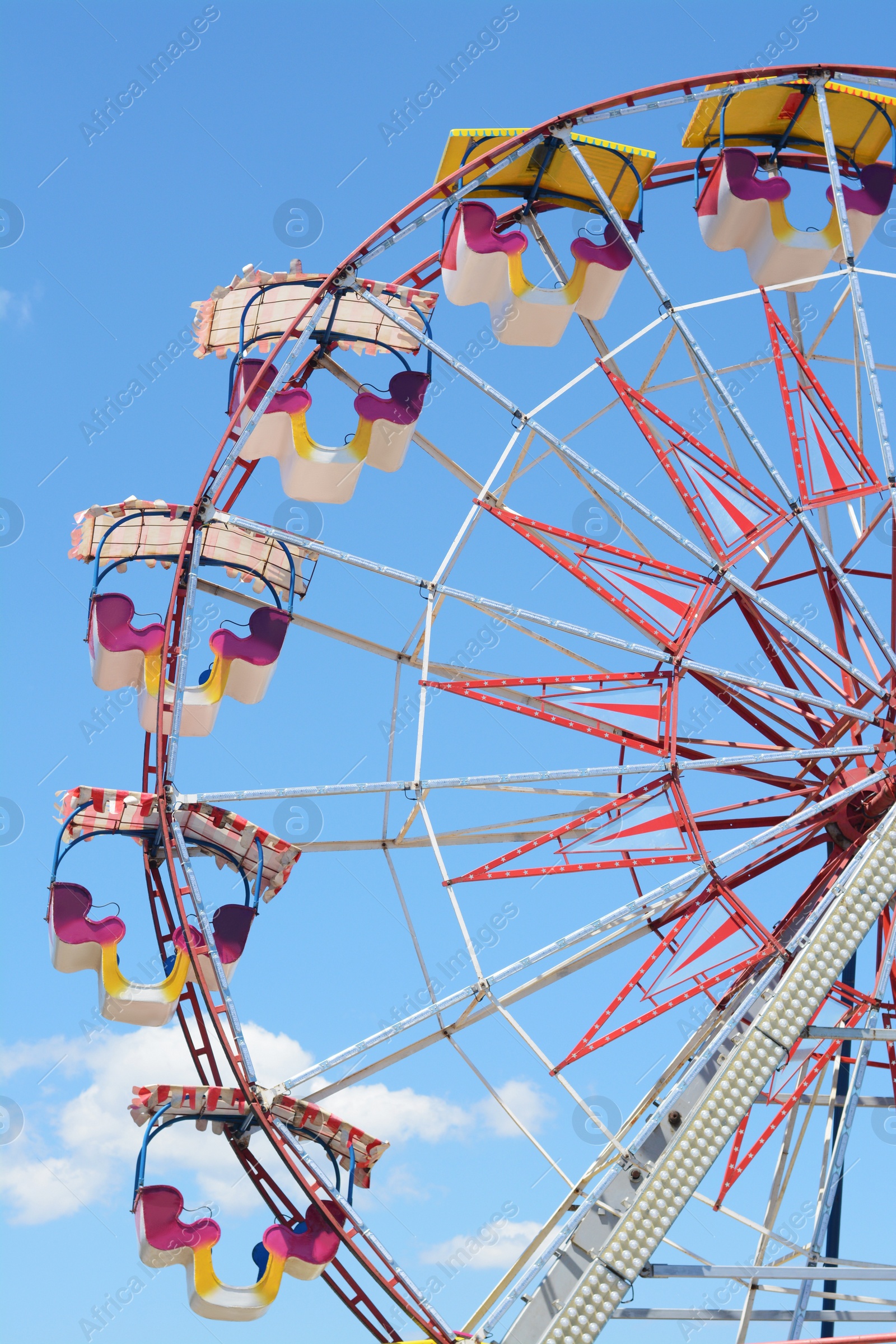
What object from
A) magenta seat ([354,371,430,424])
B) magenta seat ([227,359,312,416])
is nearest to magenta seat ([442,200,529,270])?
magenta seat ([354,371,430,424])

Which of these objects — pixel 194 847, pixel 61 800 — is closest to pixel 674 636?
pixel 194 847

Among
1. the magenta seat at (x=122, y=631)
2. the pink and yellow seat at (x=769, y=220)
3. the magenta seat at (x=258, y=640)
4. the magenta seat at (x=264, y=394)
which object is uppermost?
the pink and yellow seat at (x=769, y=220)

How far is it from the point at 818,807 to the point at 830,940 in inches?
56.7

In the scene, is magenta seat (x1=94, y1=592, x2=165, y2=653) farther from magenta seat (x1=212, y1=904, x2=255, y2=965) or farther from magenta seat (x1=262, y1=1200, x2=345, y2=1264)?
magenta seat (x1=262, y1=1200, x2=345, y2=1264)

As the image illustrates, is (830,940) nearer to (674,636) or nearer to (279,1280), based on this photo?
(674,636)

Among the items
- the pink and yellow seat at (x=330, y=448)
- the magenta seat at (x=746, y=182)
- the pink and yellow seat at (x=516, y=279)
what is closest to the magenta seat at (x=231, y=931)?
the pink and yellow seat at (x=330, y=448)

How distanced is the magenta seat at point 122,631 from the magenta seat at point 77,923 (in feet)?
8.27

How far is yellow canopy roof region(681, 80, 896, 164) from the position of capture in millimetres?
17984

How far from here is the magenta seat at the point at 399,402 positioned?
16.9m

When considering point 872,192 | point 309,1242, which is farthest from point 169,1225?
point 872,192

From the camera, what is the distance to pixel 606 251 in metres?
17.8

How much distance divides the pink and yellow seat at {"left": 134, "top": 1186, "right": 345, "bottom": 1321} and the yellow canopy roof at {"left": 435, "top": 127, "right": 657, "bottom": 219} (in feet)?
35.2

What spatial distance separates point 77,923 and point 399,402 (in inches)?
248

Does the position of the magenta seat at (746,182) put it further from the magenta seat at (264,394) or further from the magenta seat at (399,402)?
the magenta seat at (264,394)
